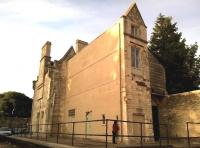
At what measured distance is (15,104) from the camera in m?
51.1

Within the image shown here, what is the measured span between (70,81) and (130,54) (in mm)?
9644

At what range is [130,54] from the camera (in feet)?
56.5

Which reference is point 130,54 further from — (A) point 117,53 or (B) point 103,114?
(B) point 103,114

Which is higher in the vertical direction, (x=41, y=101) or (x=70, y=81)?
(x=70, y=81)

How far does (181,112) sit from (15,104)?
41.3m

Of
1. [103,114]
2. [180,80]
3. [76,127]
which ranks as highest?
[180,80]

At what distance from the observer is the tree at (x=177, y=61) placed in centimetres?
2556

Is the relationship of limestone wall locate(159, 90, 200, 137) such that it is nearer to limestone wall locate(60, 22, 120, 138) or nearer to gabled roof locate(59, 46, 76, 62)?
limestone wall locate(60, 22, 120, 138)

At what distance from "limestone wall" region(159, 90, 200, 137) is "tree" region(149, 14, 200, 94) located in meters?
6.04

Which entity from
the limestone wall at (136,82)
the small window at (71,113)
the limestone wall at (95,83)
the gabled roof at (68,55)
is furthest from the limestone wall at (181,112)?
the gabled roof at (68,55)

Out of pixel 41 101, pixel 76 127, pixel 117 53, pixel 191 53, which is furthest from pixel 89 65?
pixel 191 53

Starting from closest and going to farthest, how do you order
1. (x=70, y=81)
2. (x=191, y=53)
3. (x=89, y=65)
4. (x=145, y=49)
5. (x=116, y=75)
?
(x=116, y=75)
(x=145, y=49)
(x=89, y=65)
(x=70, y=81)
(x=191, y=53)

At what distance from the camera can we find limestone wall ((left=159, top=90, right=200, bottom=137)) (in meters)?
17.4

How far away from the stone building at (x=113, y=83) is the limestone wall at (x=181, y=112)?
0.99 meters
